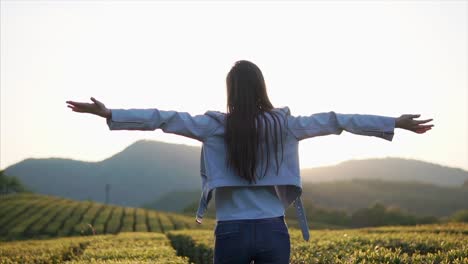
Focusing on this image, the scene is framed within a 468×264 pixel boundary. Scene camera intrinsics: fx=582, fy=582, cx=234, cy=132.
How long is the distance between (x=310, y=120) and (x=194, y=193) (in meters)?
169

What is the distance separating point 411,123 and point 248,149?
4.59 ft

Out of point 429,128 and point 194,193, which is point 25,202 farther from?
point 194,193

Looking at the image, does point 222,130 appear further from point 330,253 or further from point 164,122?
point 330,253

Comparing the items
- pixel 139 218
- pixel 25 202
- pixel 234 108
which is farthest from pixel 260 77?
pixel 25 202

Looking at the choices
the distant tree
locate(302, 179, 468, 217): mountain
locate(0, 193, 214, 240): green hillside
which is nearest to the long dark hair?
locate(0, 193, 214, 240): green hillside

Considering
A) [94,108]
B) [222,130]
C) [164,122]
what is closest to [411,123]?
[222,130]

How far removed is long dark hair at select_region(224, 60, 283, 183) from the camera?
13.3 feet

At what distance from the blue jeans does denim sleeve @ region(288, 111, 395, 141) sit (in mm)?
735

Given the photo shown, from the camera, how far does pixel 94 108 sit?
164 inches

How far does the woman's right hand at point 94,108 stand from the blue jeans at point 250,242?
115 cm

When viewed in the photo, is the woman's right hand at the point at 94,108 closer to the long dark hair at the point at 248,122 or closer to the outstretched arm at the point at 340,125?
the long dark hair at the point at 248,122

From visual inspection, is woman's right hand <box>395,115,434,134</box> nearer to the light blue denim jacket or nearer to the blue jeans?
the light blue denim jacket

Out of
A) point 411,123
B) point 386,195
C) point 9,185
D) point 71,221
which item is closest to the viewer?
point 411,123

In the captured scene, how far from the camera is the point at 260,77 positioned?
4258mm
